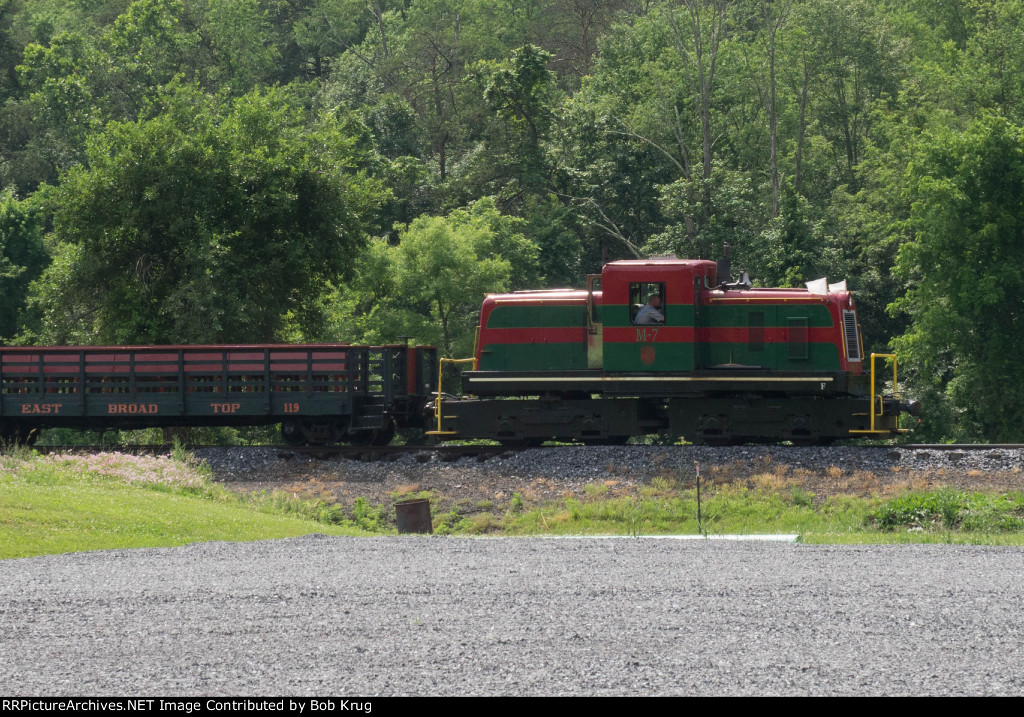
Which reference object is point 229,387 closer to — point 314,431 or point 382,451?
point 314,431

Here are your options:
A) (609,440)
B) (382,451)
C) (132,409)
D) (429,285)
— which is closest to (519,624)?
(382,451)

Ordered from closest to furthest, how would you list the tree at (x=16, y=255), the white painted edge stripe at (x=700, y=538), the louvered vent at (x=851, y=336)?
1. the white painted edge stripe at (x=700, y=538)
2. the louvered vent at (x=851, y=336)
3. the tree at (x=16, y=255)

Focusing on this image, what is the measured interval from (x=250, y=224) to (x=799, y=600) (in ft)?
87.2

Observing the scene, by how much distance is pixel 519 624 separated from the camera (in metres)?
8.63

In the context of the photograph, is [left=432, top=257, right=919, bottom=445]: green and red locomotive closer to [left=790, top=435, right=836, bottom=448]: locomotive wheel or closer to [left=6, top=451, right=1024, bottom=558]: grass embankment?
[left=790, top=435, right=836, bottom=448]: locomotive wheel

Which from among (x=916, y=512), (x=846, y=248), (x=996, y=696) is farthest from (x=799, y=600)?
(x=846, y=248)

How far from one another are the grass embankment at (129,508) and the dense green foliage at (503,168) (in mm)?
11411

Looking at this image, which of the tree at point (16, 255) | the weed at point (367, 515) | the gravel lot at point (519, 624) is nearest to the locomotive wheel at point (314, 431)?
the weed at point (367, 515)

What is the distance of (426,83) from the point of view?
211 feet

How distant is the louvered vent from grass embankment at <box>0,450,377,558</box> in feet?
29.9

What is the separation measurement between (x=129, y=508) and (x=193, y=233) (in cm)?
1822

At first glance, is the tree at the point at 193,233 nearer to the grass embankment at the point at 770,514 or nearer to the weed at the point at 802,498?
the grass embankment at the point at 770,514

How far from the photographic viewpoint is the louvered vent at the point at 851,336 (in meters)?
21.4

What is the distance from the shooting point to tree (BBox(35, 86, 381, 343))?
3225 centimetres
